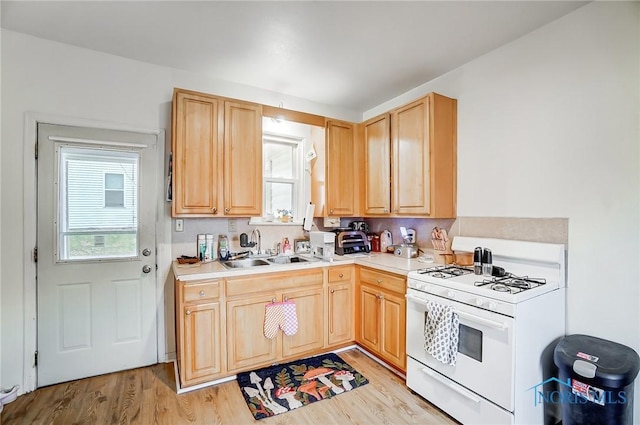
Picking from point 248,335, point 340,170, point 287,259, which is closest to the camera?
point 248,335

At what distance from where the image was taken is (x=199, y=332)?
2268mm

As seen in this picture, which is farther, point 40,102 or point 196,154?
point 196,154

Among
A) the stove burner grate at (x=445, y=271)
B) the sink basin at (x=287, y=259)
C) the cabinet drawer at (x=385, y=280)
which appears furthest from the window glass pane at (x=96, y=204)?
the stove burner grate at (x=445, y=271)

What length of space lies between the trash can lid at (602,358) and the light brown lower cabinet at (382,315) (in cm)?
102

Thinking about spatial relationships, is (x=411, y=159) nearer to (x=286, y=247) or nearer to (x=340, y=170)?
(x=340, y=170)

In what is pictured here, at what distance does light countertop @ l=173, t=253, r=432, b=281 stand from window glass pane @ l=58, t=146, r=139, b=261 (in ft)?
1.80

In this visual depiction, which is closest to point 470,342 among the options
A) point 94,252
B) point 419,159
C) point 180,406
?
point 419,159

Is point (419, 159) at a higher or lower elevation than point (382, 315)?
higher

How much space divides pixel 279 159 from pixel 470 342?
2.63m

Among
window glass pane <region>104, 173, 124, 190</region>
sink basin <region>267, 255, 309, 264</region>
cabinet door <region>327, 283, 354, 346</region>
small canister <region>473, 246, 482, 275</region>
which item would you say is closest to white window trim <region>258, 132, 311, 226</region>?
sink basin <region>267, 255, 309, 264</region>

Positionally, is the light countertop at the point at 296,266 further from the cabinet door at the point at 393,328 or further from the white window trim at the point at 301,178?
the white window trim at the point at 301,178

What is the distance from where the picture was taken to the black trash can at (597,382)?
1.47 m

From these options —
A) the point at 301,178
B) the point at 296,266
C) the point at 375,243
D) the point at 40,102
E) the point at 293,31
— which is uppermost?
the point at 293,31

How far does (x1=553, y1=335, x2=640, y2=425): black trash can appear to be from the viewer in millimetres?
1468
